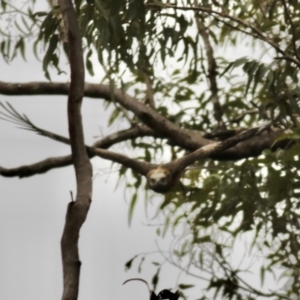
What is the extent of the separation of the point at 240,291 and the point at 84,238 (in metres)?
0.42

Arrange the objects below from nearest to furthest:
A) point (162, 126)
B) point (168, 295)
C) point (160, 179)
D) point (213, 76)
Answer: point (168, 295), point (160, 179), point (162, 126), point (213, 76)

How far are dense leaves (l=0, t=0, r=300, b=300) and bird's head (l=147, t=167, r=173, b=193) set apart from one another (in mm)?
158

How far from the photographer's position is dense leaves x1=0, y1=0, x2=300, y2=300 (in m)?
1.53

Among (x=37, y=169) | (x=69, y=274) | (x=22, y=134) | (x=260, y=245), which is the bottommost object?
(x=69, y=274)

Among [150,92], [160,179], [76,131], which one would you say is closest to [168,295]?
[76,131]

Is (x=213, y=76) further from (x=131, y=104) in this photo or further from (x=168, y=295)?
(x=168, y=295)

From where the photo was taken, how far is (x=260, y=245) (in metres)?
2.03

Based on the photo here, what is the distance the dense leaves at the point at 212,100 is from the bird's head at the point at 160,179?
0.16 metres

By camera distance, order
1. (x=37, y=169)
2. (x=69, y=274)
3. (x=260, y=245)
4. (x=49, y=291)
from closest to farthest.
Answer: (x=69, y=274) < (x=37, y=169) < (x=49, y=291) < (x=260, y=245)

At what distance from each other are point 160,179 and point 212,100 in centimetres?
47

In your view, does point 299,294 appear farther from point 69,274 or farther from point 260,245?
point 69,274

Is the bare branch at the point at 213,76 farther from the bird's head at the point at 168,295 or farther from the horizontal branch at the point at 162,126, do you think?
the bird's head at the point at 168,295

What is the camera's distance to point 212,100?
2.00 metres

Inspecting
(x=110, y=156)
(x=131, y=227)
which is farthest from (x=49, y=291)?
(x=110, y=156)
